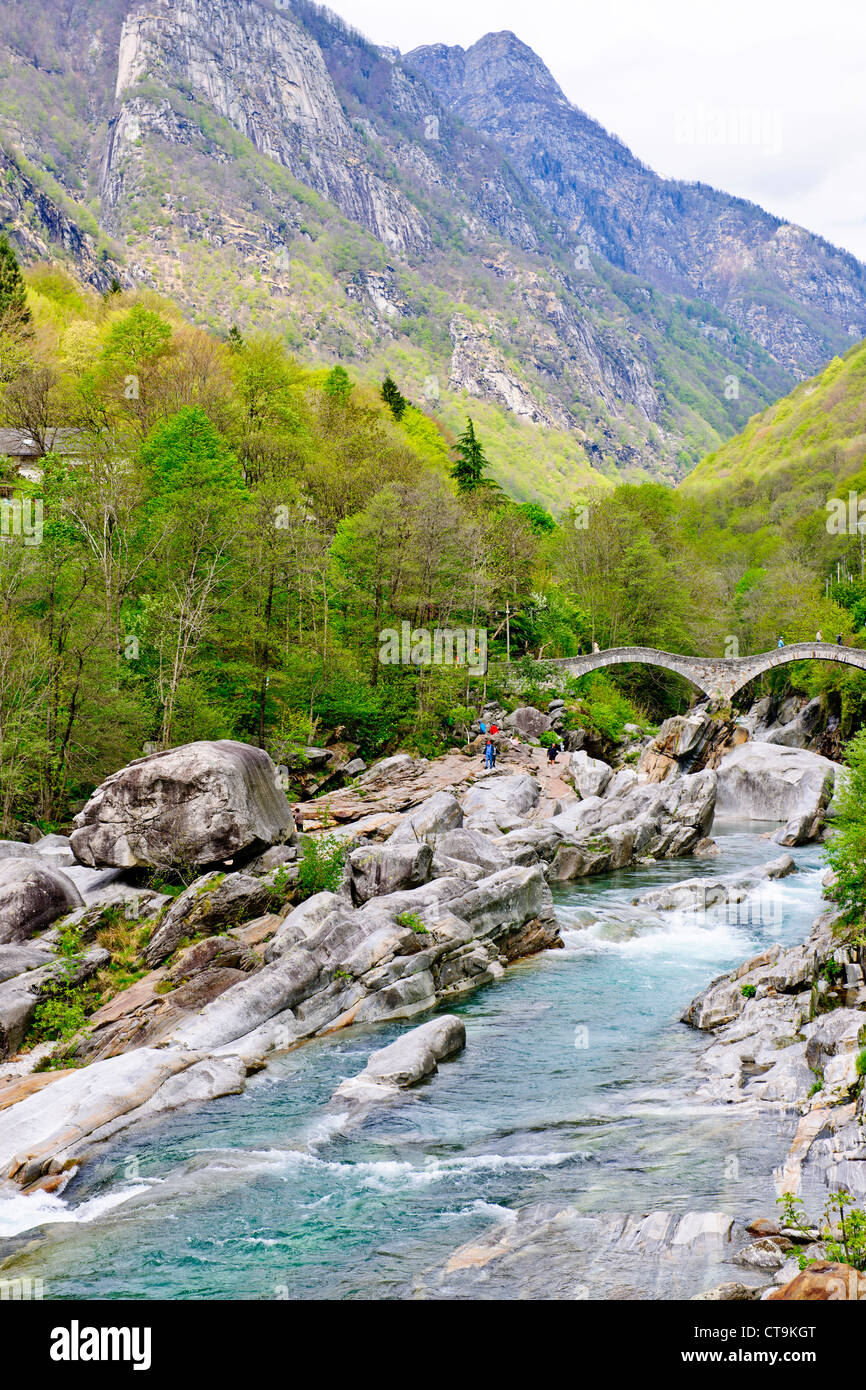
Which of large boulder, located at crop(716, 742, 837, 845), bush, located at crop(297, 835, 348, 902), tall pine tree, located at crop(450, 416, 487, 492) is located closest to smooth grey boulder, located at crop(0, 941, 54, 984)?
bush, located at crop(297, 835, 348, 902)

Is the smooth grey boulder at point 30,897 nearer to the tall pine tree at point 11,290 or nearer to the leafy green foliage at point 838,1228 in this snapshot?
the leafy green foliage at point 838,1228

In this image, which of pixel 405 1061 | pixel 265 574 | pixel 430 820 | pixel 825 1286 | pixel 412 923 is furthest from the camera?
pixel 265 574

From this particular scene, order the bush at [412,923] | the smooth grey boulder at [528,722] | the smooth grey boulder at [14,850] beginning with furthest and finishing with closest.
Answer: the smooth grey boulder at [528,722] < the smooth grey boulder at [14,850] < the bush at [412,923]

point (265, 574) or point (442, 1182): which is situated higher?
point (265, 574)

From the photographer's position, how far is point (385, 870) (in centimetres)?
2367

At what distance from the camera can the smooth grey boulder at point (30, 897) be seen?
62.2 feet

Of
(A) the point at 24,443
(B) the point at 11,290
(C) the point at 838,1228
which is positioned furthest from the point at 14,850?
(B) the point at 11,290

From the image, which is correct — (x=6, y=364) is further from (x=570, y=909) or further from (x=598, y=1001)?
(x=598, y=1001)

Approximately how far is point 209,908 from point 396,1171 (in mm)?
9059

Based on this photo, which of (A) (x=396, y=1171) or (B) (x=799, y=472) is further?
(B) (x=799, y=472)

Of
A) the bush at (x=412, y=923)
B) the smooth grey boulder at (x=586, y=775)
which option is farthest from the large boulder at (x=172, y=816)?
the smooth grey boulder at (x=586, y=775)

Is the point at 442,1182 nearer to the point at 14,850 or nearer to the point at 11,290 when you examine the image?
the point at 14,850

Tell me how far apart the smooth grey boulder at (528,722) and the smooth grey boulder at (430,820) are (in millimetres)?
19783

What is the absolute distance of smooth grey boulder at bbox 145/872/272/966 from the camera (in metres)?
19.7
